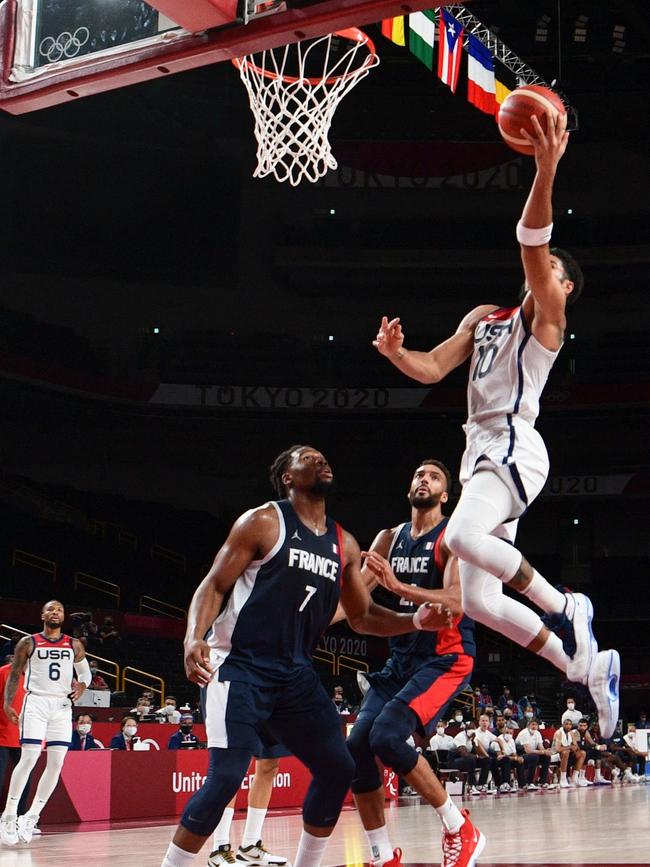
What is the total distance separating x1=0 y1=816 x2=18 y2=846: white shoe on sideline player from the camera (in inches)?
392

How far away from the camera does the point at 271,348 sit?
31328 mm

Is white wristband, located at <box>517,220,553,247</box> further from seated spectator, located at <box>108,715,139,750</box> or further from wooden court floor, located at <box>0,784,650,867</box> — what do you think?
seated spectator, located at <box>108,715,139,750</box>

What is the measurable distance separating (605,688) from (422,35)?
1182 cm

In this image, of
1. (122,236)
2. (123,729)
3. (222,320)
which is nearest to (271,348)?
(222,320)

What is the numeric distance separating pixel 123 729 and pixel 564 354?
21306 mm

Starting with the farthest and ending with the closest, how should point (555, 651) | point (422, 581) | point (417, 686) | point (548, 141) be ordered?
point (422, 581) < point (417, 686) < point (555, 651) < point (548, 141)

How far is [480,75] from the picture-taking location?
17.1 m

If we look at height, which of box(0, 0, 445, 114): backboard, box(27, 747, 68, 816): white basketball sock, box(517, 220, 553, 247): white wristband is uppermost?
box(0, 0, 445, 114): backboard

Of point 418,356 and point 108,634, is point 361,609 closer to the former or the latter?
point 418,356

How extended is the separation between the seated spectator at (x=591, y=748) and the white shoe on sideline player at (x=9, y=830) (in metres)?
15.7

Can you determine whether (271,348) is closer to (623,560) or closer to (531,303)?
(623,560)

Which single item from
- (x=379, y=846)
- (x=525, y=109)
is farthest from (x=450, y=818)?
(x=525, y=109)

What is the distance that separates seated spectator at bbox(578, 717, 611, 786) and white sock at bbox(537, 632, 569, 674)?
18.7 m

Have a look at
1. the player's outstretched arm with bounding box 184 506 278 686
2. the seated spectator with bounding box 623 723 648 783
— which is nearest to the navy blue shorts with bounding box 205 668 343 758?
the player's outstretched arm with bounding box 184 506 278 686
